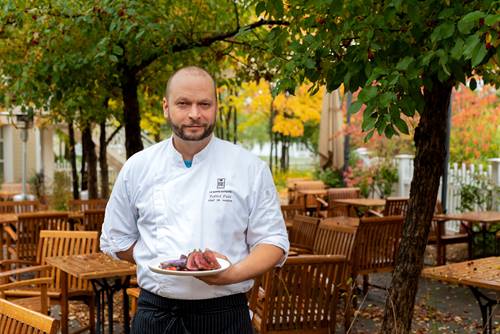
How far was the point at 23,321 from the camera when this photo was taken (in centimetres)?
334

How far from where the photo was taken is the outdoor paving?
7.45 m

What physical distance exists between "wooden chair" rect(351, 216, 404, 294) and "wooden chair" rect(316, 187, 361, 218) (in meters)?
4.76

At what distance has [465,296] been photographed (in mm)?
9117

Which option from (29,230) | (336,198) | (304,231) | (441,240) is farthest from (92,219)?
(336,198)

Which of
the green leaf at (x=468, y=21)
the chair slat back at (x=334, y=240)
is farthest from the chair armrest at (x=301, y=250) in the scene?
the green leaf at (x=468, y=21)

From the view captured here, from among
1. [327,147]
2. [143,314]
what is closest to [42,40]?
[143,314]

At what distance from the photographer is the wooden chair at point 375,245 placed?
7770 millimetres

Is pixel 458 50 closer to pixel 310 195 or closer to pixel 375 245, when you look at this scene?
pixel 375 245

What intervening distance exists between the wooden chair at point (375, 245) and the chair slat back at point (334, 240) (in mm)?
225

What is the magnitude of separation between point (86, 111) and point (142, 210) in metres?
9.20

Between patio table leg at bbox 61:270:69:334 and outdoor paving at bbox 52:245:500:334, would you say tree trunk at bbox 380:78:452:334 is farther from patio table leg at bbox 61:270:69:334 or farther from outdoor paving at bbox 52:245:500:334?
patio table leg at bbox 61:270:69:334

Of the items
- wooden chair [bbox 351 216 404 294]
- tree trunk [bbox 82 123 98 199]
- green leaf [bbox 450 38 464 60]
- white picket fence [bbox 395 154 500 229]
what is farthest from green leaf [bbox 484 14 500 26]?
tree trunk [bbox 82 123 98 199]

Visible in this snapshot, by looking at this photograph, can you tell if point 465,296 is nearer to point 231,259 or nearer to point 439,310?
point 439,310

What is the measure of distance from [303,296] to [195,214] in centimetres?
282
